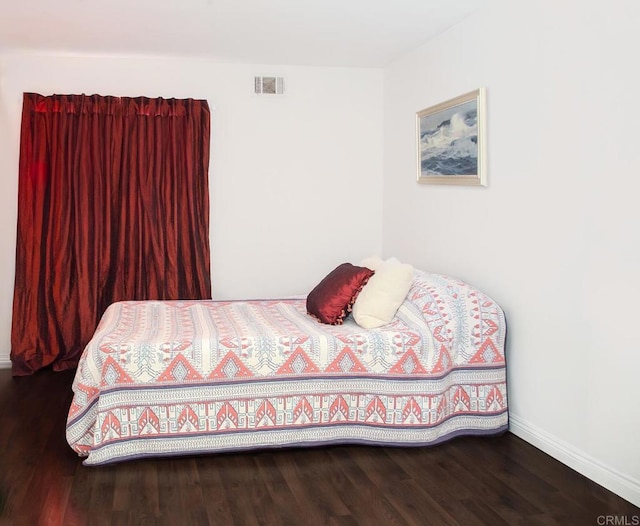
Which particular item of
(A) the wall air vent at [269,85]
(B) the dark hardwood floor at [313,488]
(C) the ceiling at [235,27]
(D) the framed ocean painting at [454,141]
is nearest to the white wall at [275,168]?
(A) the wall air vent at [269,85]

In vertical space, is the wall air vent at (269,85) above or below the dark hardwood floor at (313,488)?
above

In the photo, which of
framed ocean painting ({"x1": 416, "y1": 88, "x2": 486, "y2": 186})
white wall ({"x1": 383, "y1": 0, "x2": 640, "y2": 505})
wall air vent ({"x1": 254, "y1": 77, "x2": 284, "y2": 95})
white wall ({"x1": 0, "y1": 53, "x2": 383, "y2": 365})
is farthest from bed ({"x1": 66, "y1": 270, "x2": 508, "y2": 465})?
wall air vent ({"x1": 254, "y1": 77, "x2": 284, "y2": 95})

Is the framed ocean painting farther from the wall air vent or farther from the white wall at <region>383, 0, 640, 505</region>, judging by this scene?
the wall air vent

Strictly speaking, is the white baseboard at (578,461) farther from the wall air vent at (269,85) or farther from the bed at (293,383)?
the wall air vent at (269,85)

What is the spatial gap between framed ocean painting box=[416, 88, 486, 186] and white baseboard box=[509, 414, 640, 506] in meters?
1.35

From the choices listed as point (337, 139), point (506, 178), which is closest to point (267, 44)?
point (337, 139)

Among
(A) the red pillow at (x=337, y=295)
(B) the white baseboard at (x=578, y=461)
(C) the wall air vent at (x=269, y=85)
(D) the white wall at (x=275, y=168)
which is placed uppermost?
(C) the wall air vent at (x=269, y=85)

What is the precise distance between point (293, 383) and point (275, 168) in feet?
8.11

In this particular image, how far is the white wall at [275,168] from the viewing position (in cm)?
543

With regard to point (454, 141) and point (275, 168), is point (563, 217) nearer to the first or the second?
point (454, 141)

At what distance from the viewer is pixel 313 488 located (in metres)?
3.20

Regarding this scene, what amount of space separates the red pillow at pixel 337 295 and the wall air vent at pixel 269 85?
6.31ft

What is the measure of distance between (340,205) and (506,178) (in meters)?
2.11

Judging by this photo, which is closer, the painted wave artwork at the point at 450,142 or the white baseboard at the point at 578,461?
the white baseboard at the point at 578,461
